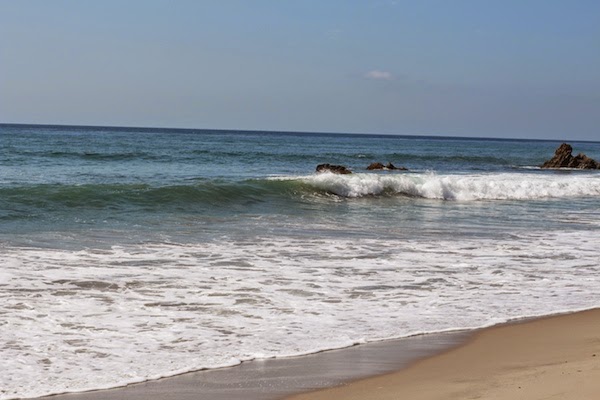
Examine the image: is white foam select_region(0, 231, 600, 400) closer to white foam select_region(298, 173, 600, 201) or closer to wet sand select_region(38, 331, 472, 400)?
wet sand select_region(38, 331, 472, 400)

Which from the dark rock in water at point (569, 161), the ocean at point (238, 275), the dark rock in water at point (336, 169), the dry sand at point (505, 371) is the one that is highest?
the dark rock in water at point (569, 161)

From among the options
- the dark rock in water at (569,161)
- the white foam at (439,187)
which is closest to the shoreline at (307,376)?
the white foam at (439,187)

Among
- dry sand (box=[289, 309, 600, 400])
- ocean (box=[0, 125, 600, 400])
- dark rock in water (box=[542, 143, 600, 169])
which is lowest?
ocean (box=[0, 125, 600, 400])

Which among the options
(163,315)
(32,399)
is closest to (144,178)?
(163,315)

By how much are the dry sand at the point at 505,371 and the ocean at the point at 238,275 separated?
1.88 feet

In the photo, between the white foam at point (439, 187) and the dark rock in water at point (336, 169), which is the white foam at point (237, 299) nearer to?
the white foam at point (439, 187)

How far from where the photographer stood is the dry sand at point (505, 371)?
447cm

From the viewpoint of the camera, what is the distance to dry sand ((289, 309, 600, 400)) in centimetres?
447

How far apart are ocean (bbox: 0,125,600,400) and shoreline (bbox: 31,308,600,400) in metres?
0.17

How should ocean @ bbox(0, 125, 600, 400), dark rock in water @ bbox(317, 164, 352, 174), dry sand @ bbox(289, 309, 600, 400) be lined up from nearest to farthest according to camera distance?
dry sand @ bbox(289, 309, 600, 400), ocean @ bbox(0, 125, 600, 400), dark rock in water @ bbox(317, 164, 352, 174)

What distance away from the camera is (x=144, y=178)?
910 inches

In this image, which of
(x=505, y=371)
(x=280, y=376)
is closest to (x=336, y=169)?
(x=505, y=371)

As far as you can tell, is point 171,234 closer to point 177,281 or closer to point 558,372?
point 177,281

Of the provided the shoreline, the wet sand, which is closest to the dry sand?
the shoreline
